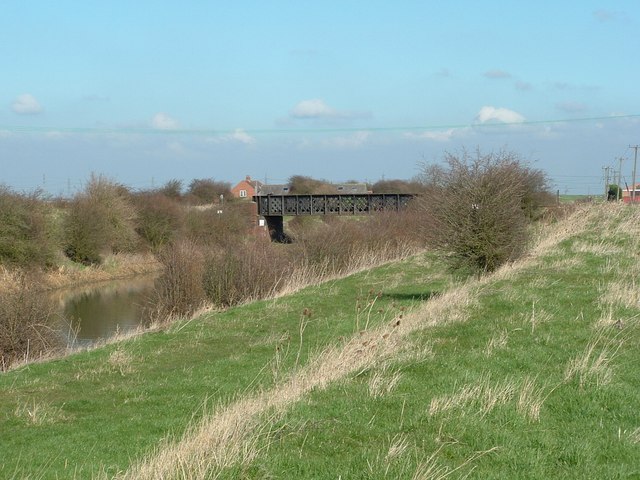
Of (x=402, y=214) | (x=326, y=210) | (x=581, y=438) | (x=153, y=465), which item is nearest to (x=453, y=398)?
(x=581, y=438)

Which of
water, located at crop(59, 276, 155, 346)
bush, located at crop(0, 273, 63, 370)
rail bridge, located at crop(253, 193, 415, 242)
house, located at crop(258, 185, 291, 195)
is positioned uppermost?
house, located at crop(258, 185, 291, 195)

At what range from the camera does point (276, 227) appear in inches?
2729

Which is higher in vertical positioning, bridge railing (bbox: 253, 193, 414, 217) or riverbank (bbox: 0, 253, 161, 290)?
bridge railing (bbox: 253, 193, 414, 217)

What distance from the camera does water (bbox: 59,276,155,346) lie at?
27.7m

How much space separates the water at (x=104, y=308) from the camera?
27.7 m

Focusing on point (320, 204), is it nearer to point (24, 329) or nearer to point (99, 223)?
point (99, 223)

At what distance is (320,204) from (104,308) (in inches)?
1312

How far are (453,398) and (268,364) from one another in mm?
5274

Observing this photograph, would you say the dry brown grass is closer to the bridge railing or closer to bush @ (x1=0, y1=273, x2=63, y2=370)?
bush @ (x1=0, y1=273, x2=63, y2=370)

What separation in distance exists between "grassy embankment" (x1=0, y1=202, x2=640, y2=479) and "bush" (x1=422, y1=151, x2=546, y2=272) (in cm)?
329

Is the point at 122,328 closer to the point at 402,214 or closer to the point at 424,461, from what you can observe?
the point at 402,214

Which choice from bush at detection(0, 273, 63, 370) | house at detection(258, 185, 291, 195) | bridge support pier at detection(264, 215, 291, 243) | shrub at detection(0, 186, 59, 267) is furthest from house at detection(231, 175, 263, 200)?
bush at detection(0, 273, 63, 370)

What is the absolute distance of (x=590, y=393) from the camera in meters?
7.33

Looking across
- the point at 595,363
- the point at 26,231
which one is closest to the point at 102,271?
the point at 26,231
